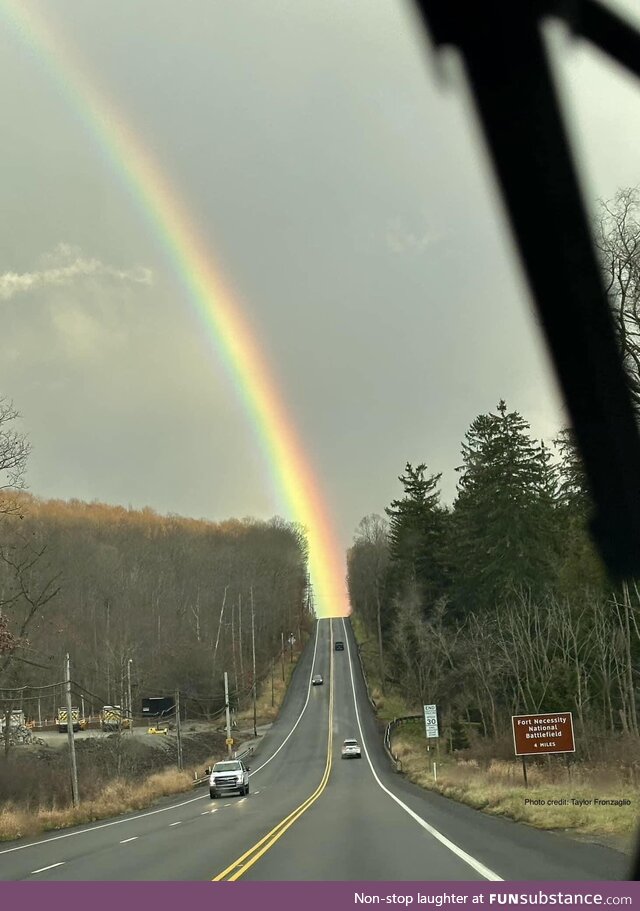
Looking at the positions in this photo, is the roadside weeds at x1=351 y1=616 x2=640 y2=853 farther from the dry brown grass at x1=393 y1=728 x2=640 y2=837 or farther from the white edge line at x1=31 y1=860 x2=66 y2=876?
the white edge line at x1=31 y1=860 x2=66 y2=876

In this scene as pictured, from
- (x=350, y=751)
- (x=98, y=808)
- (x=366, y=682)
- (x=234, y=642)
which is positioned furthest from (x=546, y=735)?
(x=234, y=642)

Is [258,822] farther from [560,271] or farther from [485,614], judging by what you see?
[485,614]

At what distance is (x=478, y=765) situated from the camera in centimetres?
4419

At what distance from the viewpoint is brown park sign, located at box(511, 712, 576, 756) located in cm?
2528

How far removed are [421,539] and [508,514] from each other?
2566 centimetres

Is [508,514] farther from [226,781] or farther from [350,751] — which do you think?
[226,781]

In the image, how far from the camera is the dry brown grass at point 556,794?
16.2 metres

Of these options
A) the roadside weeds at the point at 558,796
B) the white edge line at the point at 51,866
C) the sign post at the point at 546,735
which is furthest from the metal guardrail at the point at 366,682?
the white edge line at the point at 51,866

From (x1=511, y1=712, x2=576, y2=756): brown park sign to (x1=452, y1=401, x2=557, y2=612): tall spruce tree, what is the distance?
4171cm

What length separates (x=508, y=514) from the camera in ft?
222

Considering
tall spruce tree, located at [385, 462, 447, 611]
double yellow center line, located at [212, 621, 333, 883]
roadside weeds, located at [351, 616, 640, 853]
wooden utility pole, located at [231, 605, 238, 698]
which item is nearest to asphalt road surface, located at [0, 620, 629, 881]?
double yellow center line, located at [212, 621, 333, 883]

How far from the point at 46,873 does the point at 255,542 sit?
142 metres

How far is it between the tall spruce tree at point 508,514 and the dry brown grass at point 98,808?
28.8 meters

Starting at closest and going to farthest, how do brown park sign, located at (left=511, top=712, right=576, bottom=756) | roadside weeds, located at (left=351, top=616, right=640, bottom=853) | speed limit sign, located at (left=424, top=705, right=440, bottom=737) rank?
roadside weeds, located at (left=351, top=616, right=640, bottom=853), brown park sign, located at (left=511, top=712, right=576, bottom=756), speed limit sign, located at (left=424, top=705, right=440, bottom=737)
